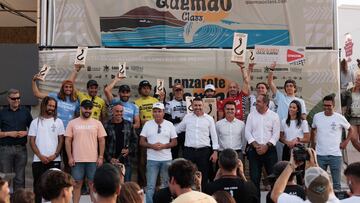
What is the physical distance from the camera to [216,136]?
9.58 meters

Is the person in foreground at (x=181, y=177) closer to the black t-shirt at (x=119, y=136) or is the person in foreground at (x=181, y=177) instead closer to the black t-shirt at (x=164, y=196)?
the black t-shirt at (x=164, y=196)

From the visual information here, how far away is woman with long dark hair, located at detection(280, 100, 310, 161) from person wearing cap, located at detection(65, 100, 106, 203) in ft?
9.76

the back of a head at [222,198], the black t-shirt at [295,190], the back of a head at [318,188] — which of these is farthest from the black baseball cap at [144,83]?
the back of a head at [318,188]

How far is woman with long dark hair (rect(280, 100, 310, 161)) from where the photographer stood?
31.8 feet

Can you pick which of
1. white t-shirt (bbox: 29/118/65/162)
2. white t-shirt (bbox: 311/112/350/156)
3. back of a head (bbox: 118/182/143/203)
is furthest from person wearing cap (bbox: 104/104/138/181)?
back of a head (bbox: 118/182/143/203)

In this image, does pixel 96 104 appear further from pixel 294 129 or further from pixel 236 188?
pixel 236 188

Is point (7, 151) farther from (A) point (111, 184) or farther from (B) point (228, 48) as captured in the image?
(A) point (111, 184)

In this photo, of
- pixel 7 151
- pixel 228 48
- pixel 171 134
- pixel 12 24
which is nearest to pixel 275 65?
pixel 228 48

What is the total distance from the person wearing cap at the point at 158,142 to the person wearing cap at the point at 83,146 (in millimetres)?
745

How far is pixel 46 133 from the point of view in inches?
363

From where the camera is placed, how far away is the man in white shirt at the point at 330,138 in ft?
31.8

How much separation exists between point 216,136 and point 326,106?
1898 millimetres

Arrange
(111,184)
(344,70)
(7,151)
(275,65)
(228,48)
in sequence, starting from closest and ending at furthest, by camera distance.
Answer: (111,184) → (7,151) → (275,65) → (228,48) → (344,70)

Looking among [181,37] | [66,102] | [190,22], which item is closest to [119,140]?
[66,102]
